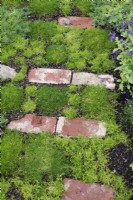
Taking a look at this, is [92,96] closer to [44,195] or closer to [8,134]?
[8,134]

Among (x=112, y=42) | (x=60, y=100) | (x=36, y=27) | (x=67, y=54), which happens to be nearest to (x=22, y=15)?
(x=36, y=27)

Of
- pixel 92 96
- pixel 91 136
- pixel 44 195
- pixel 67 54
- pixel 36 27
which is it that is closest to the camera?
pixel 44 195

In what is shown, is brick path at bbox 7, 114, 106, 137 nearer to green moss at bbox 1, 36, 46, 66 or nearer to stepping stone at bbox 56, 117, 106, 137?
stepping stone at bbox 56, 117, 106, 137

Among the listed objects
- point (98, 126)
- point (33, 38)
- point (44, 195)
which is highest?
point (33, 38)

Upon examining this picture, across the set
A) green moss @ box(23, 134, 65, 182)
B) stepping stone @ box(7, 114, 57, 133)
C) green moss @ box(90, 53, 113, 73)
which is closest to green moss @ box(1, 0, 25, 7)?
green moss @ box(90, 53, 113, 73)

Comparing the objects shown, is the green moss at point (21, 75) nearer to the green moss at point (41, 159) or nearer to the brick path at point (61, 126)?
the brick path at point (61, 126)

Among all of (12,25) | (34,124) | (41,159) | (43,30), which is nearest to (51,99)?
(34,124)
